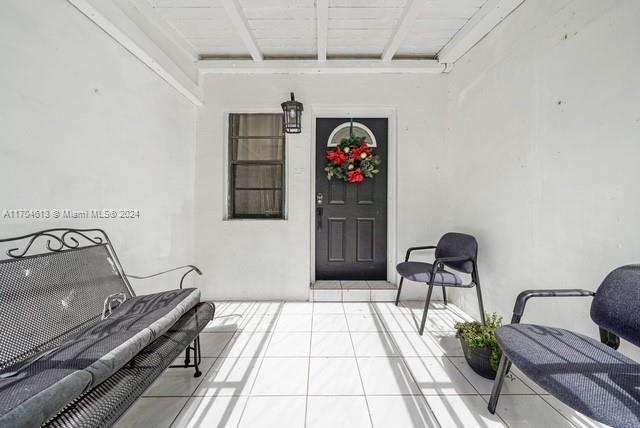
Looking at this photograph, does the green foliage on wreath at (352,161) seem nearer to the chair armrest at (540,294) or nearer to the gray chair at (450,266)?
the gray chair at (450,266)

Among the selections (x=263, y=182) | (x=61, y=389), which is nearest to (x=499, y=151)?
(x=263, y=182)

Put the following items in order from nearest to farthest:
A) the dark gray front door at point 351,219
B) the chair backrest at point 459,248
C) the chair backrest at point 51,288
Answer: the chair backrest at point 51,288 < the chair backrest at point 459,248 < the dark gray front door at point 351,219

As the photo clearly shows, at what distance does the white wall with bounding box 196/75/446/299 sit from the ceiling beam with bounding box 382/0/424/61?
378 mm

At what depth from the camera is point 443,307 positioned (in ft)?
8.97

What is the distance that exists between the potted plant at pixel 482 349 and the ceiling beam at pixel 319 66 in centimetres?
267

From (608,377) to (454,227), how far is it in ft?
6.38

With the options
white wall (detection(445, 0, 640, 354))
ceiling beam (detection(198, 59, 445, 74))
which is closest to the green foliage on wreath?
ceiling beam (detection(198, 59, 445, 74))

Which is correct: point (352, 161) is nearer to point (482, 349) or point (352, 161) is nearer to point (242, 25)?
point (242, 25)

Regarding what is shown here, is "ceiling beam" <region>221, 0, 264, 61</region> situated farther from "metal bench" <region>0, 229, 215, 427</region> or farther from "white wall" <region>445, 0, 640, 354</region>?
"white wall" <region>445, 0, 640, 354</region>

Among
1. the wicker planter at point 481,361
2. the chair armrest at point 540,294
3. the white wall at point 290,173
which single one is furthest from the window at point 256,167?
the chair armrest at point 540,294

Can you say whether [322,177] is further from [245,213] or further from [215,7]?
[215,7]

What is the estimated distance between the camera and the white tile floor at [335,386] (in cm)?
132

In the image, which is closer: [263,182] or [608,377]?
[608,377]

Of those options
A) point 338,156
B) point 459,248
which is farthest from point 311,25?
point 459,248
